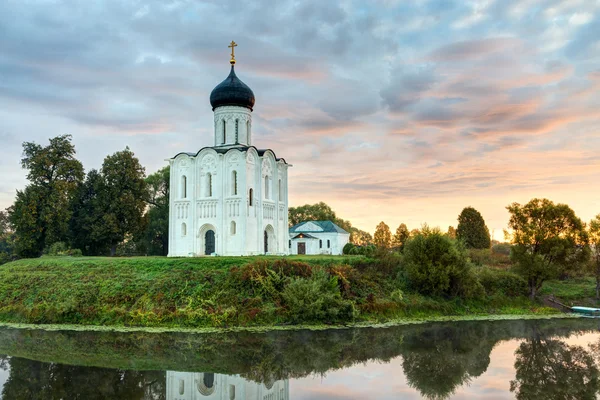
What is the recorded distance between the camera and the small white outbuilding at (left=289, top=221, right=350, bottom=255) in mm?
41906

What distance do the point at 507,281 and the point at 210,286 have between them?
14.9m

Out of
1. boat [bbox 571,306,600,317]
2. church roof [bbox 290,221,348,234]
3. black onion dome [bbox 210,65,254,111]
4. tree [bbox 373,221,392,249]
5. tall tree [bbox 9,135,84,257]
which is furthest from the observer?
tree [bbox 373,221,392,249]

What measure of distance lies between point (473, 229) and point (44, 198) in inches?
1319

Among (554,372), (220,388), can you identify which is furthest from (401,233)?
(220,388)

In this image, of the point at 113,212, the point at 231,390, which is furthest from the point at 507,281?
the point at 113,212

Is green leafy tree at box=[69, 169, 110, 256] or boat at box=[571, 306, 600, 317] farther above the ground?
green leafy tree at box=[69, 169, 110, 256]

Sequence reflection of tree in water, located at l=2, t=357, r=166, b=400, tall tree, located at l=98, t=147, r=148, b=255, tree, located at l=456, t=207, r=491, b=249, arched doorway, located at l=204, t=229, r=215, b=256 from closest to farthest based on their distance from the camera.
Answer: reflection of tree in water, located at l=2, t=357, r=166, b=400
arched doorway, located at l=204, t=229, r=215, b=256
tall tree, located at l=98, t=147, r=148, b=255
tree, located at l=456, t=207, r=491, b=249

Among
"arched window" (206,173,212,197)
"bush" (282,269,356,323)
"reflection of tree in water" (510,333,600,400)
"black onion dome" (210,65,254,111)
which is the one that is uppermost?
"black onion dome" (210,65,254,111)

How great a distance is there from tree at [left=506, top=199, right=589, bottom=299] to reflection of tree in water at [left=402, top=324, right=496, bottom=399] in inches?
296

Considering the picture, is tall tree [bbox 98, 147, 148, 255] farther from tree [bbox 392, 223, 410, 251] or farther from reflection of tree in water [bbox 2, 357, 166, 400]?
tree [bbox 392, 223, 410, 251]

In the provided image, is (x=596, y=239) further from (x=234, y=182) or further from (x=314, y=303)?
(x=234, y=182)

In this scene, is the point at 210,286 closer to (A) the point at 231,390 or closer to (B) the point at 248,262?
(B) the point at 248,262

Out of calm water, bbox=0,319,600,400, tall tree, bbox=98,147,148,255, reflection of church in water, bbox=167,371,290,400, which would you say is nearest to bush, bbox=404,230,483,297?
calm water, bbox=0,319,600,400

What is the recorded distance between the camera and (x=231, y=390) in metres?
10.7
